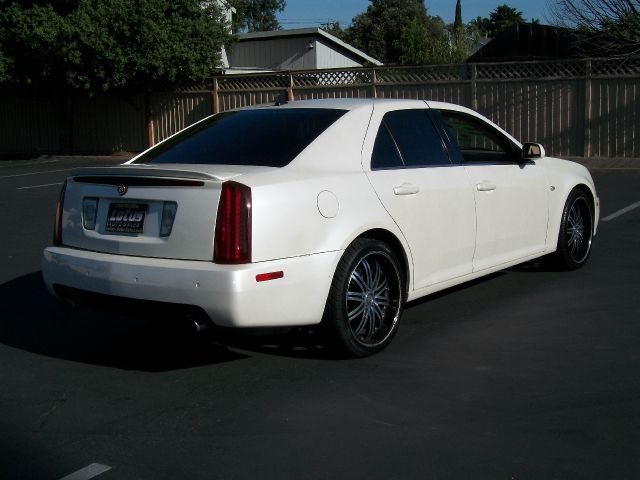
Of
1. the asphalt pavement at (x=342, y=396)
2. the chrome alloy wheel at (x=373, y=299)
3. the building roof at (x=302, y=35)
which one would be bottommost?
the asphalt pavement at (x=342, y=396)

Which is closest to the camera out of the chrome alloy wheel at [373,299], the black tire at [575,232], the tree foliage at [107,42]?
the chrome alloy wheel at [373,299]

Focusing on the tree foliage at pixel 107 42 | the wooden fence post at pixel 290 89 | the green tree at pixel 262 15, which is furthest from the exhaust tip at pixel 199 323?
the green tree at pixel 262 15

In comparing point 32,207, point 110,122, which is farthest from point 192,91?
point 32,207

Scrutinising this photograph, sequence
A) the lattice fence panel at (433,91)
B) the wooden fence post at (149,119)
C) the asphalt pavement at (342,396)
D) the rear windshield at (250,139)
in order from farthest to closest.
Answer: the wooden fence post at (149,119), the lattice fence panel at (433,91), the rear windshield at (250,139), the asphalt pavement at (342,396)

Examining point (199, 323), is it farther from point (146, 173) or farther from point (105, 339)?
point (105, 339)

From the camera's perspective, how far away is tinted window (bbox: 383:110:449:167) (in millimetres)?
6027

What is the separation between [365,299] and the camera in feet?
17.8

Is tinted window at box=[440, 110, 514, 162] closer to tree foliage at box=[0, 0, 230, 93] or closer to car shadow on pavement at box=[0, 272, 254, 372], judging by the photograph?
car shadow on pavement at box=[0, 272, 254, 372]

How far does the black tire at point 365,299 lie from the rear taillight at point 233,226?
66 centimetres

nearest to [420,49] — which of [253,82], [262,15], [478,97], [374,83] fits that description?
[253,82]

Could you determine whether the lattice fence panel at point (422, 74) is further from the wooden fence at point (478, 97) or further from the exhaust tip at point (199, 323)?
the exhaust tip at point (199, 323)

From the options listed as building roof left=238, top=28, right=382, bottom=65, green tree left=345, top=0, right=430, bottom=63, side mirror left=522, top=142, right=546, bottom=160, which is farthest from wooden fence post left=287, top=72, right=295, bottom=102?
green tree left=345, top=0, right=430, bottom=63

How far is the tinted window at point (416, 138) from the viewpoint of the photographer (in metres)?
6.03

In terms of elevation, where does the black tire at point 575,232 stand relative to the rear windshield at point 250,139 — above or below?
below
